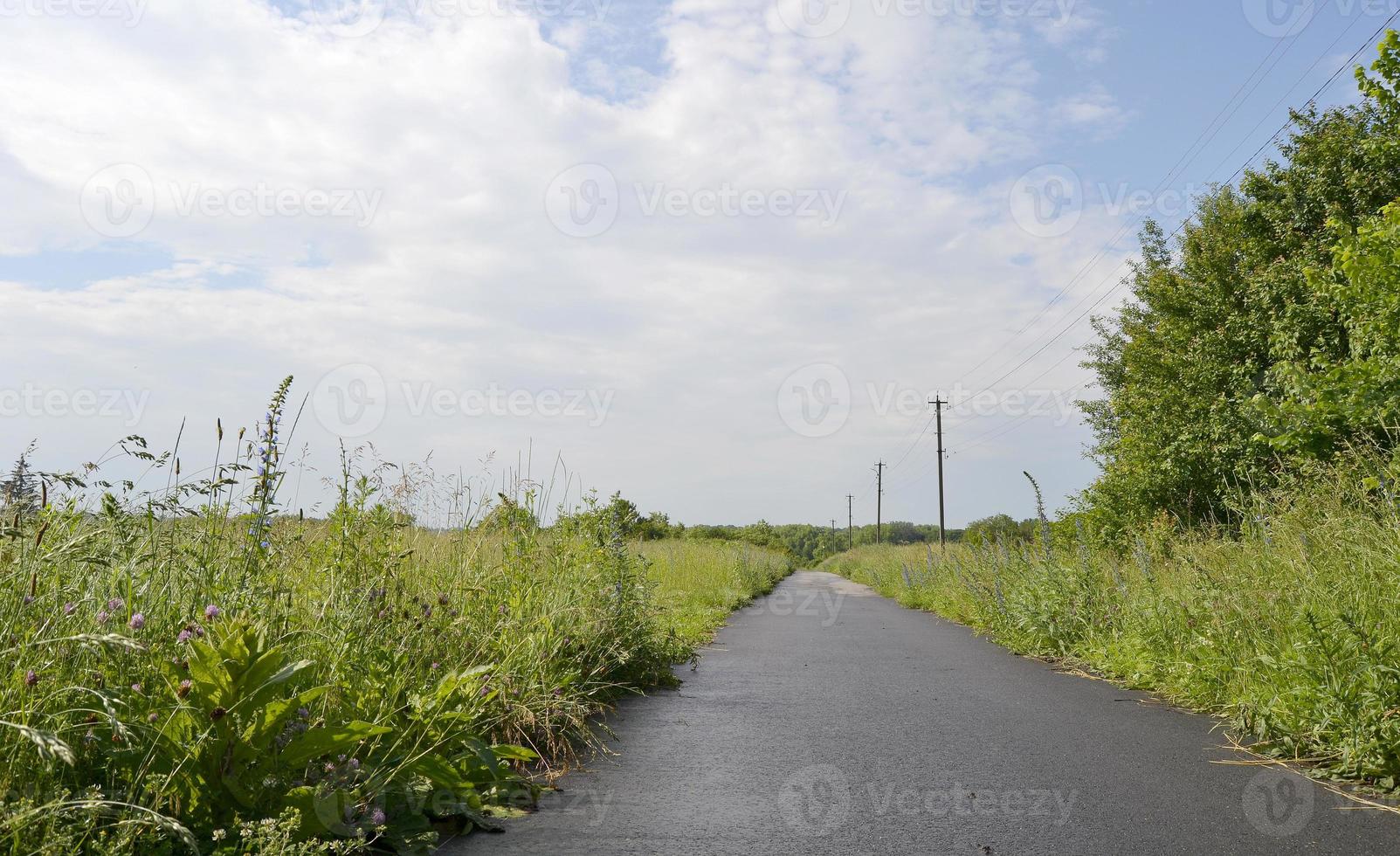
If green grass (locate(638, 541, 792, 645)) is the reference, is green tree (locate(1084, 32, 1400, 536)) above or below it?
above

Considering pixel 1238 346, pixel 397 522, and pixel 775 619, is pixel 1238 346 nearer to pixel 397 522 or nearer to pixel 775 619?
pixel 775 619

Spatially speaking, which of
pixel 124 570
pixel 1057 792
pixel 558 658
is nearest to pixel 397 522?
pixel 558 658

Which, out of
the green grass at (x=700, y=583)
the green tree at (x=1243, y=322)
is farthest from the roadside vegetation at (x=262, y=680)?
the green tree at (x=1243, y=322)

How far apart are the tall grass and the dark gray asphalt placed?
397mm

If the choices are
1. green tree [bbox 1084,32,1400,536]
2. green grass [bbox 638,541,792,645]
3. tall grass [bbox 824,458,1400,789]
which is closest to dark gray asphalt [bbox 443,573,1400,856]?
tall grass [bbox 824,458,1400,789]

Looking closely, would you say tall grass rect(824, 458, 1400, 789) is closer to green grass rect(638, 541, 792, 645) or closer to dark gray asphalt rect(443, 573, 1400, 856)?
dark gray asphalt rect(443, 573, 1400, 856)

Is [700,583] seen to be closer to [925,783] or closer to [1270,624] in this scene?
[1270,624]

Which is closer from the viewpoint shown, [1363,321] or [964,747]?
[964,747]

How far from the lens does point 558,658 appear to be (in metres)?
6.84

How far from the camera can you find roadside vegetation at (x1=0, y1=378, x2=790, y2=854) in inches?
122

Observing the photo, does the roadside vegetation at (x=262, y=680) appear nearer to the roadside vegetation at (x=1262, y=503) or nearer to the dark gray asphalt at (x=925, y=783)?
the dark gray asphalt at (x=925, y=783)

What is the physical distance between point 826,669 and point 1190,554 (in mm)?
3771

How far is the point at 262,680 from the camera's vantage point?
3.37 meters

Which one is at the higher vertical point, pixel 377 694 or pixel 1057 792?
pixel 377 694
